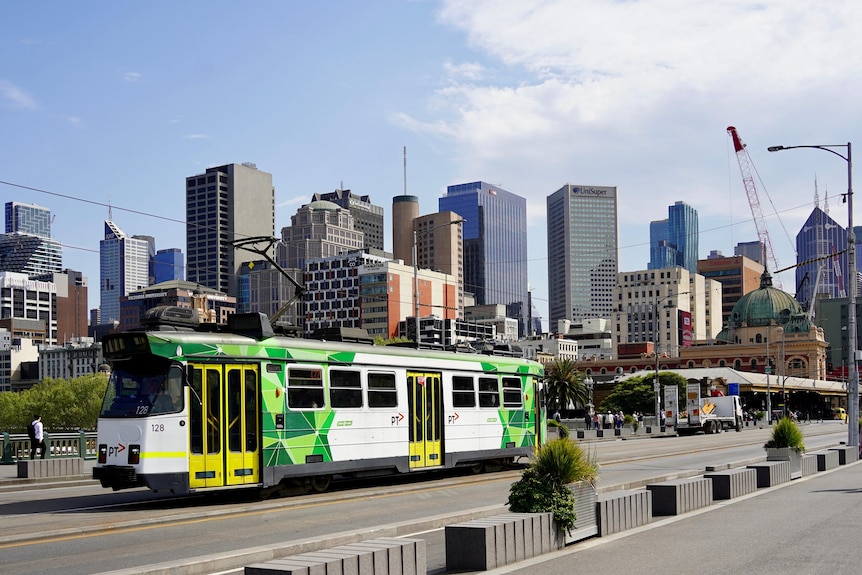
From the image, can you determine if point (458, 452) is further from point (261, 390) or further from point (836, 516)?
point (836, 516)

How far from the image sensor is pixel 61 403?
124 metres

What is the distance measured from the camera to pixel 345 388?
24.2 metres

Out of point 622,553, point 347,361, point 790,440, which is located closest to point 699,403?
point 790,440

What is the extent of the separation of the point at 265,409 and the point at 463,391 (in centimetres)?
791

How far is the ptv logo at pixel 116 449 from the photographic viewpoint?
2014cm

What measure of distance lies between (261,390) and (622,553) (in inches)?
407

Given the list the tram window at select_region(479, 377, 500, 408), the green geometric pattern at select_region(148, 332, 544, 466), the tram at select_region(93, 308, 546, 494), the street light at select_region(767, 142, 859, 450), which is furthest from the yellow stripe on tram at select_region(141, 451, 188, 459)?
the street light at select_region(767, 142, 859, 450)

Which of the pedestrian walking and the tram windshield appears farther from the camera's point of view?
the pedestrian walking

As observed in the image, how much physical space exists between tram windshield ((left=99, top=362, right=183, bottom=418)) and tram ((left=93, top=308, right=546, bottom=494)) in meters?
0.02

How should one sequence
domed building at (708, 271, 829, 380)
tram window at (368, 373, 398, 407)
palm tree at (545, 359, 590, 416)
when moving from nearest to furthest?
tram window at (368, 373, 398, 407) → palm tree at (545, 359, 590, 416) → domed building at (708, 271, 829, 380)

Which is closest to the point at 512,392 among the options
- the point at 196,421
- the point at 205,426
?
the point at 205,426

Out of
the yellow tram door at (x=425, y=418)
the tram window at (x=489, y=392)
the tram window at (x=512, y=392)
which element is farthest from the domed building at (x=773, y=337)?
the yellow tram door at (x=425, y=418)

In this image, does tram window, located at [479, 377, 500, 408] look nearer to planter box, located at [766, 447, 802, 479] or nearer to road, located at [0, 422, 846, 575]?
road, located at [0, 422, 846, 575]

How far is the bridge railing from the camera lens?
35.7 m
